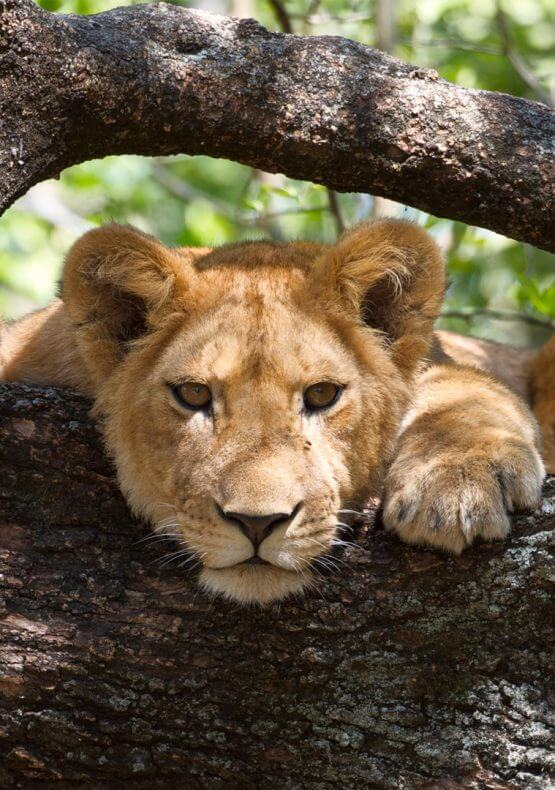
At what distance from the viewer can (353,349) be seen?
467cm

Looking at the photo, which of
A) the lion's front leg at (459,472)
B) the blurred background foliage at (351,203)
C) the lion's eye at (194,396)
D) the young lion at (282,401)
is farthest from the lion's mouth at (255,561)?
the blurred background foliage at (351,203)

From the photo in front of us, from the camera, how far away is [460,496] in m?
4.02

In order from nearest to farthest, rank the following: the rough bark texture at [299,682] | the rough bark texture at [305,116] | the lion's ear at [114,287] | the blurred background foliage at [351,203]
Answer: the rough bark texture at [299,682] → the rough bark texture at [305,116] → the lion's ear at [114,287] → the blurred background foliage at [351,203]

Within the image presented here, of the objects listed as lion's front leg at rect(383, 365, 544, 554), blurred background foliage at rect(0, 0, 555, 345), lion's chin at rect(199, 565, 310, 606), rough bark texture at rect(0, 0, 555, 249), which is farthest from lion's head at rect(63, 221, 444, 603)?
blurred background foliage at rect(0, 0, 555, 345)

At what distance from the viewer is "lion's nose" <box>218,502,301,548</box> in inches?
149

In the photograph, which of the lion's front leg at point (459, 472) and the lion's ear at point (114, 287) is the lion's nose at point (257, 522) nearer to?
the lion's front leg at point (459, 472)

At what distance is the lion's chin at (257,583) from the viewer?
3924mm

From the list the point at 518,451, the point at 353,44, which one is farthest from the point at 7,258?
the point at 518,451

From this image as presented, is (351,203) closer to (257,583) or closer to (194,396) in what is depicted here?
(194,396)

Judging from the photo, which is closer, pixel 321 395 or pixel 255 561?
pixel 255 561

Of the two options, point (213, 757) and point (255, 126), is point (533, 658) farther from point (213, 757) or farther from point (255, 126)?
point (255, 126)

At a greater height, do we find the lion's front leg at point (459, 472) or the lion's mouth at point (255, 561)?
the lion's front leg at point (459, 472)

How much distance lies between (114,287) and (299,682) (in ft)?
6.19

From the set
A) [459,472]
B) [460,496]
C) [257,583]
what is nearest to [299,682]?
[257,583]
